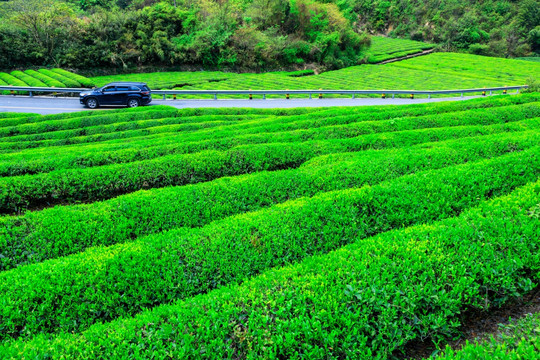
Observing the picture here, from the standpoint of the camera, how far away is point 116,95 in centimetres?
2484

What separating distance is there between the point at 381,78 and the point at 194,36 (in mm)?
27271

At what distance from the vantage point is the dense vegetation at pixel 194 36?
41156 millimetres

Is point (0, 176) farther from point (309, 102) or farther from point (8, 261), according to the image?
point (309, 102)

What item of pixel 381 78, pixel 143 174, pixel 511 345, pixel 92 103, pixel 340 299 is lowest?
pixel 511 345

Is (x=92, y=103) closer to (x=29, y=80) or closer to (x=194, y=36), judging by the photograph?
(x=29, y=80)

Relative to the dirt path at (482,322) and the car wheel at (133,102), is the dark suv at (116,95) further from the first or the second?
the dirt path at (482,322)

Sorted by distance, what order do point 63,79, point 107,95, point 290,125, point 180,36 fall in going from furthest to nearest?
point 180,36
point 63,79
point 107,95
point 290,125

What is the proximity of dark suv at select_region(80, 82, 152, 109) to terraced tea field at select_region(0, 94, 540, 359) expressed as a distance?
50.4 feet

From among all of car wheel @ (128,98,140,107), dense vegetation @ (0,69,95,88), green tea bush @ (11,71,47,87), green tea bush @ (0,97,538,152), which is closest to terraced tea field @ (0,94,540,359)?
green tea bush @ (0,97,538,152)

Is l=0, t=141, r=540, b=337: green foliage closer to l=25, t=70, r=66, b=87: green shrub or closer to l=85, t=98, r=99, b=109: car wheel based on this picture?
l=85, t=98, r=99, b=109: car wheel

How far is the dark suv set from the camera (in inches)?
973

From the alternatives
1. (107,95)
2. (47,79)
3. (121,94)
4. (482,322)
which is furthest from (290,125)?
(47,79)

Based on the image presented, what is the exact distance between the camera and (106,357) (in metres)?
4.01

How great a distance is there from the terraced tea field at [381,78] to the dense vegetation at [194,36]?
349cm
